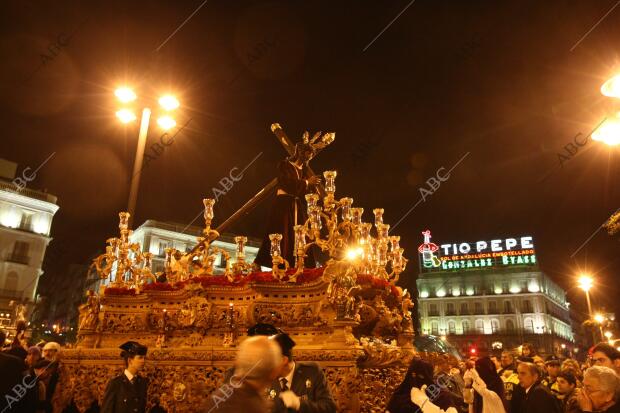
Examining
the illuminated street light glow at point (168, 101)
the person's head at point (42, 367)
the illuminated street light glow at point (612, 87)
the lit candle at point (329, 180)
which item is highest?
the illuminated street light glow at point (168, 101)

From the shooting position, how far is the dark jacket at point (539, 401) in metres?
4.94

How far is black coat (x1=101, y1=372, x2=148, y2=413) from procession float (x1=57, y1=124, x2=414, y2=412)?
99cm

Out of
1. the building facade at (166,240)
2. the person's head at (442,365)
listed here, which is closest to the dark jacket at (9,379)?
the person's head at (442,365)

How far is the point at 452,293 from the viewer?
6456cm

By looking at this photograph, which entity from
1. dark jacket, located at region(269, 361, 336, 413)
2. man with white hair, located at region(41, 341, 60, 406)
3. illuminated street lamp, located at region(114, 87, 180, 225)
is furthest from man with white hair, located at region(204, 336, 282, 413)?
illuminated street lamp, located at region(114, 87, 180, 225)

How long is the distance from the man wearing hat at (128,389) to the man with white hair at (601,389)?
4896 mm

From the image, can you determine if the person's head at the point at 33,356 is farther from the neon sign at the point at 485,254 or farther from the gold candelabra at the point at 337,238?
the neon sign at the point at 485,254

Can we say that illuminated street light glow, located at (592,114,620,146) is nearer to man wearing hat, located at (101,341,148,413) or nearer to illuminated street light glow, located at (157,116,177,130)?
man wearing hat, located at (101,341,148,413)

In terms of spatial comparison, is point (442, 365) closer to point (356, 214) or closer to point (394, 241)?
point (394, 241)

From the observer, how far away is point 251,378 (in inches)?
108

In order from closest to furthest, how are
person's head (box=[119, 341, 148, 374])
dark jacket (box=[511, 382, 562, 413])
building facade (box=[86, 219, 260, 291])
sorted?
dark jacket (box=[511, 382, 562, 413]) → person's head (box=[119, 341, 148, 374]) → building facade (box=[86, 219, 260, 291])

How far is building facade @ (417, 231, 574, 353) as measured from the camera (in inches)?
2388

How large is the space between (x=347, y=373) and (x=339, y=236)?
80.4 inches

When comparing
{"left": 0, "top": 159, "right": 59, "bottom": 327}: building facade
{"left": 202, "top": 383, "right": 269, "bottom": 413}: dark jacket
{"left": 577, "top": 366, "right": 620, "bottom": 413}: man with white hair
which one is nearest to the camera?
{"left": 202, "top": 383, "right": 269, "bottom": 413}: dark jacket
